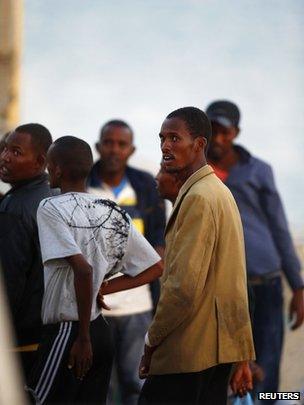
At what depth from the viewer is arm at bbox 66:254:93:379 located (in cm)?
467

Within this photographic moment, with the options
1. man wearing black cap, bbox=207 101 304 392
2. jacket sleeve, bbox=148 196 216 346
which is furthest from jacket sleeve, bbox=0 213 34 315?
man wearing black cap, bbox=207 101 304 392

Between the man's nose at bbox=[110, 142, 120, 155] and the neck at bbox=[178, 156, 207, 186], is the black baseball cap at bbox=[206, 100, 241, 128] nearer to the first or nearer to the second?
the man's nose at bbox=[110, 142, 120, 155]

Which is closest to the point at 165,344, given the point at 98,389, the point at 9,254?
the point at 98,389

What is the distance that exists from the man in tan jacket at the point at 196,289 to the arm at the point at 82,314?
225 millimetres

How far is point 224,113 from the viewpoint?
7156mm

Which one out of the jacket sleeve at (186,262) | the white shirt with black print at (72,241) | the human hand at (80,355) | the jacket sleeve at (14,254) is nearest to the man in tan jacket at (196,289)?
the jacket sleeve at (186,262)

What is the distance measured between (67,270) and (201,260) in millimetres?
590

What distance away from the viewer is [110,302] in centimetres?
706

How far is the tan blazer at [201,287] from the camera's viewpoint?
4.42 metres

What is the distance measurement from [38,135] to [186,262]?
123 centimetres

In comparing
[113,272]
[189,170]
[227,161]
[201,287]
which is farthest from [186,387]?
[227,161]

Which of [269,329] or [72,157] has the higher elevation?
[72,157]
